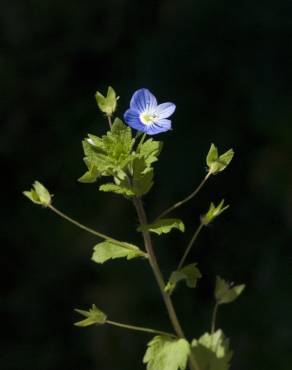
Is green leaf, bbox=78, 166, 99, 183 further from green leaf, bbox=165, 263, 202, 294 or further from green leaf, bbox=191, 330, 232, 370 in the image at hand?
green leaf, bbox=191, 330, 232, 370

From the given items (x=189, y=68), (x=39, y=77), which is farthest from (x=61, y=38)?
(x=189, y=68)

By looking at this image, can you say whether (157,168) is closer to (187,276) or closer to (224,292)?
(224,292)

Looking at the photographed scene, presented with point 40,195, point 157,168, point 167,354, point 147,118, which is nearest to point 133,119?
point 147,118

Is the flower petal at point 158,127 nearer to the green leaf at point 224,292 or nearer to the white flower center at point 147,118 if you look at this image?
the white flower center at point 147,118

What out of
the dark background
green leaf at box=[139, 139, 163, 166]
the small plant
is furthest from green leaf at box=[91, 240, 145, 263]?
the dark background

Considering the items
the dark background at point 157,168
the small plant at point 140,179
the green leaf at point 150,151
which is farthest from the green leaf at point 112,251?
the dark background at point 157,168

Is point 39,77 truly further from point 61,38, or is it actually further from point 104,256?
point 104,256
